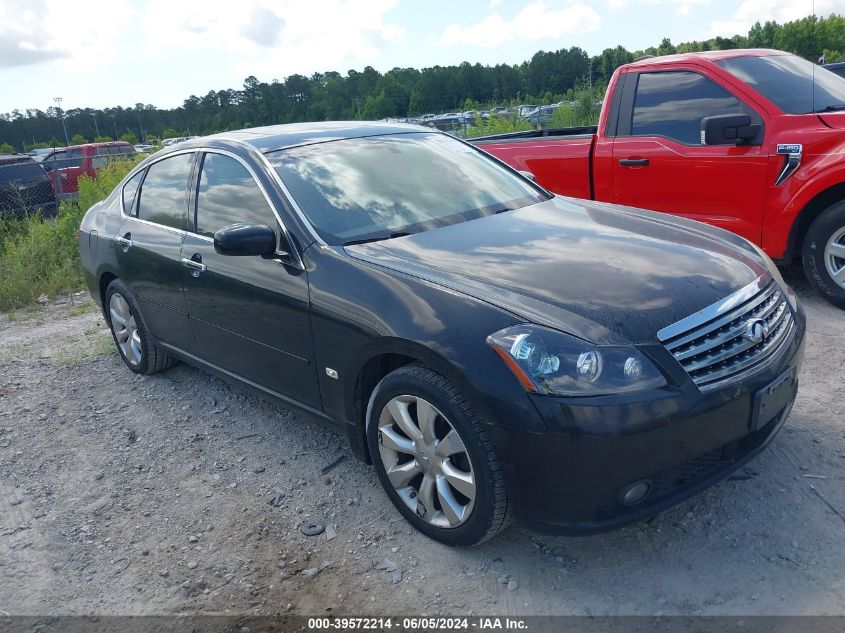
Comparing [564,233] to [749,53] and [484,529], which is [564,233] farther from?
[749,53]

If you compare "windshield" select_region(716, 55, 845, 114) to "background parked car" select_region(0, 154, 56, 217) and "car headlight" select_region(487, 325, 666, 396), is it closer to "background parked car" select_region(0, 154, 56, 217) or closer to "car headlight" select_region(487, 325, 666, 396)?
"car headlight" select_region(487, 325, 666, 396)

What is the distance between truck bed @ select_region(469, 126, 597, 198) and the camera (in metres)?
6.16

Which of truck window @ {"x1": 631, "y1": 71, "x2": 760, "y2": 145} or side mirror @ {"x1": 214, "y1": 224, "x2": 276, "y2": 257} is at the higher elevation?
truck window @ {"x1": 631, "y1": 71, "x2": 760, "y2": 145}

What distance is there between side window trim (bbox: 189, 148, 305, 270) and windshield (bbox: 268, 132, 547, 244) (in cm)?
12

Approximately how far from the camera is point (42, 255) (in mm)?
9578

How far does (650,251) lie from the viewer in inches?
126

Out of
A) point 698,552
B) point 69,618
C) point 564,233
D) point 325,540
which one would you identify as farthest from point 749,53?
point 69,618

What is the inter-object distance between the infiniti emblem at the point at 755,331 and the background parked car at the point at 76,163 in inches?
494

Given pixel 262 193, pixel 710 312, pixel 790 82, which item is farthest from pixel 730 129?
pixel 262 193

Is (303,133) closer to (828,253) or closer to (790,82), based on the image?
(828,253)

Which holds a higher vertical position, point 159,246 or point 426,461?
point 159,246

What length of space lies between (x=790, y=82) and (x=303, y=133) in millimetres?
3801

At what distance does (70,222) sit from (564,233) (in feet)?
29.1

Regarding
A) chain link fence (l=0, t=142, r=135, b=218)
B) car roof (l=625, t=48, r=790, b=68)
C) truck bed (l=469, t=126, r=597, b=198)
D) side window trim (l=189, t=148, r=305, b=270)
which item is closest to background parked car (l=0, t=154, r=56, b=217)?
chain link fence (l=0, t=142, r=135, b=218)
